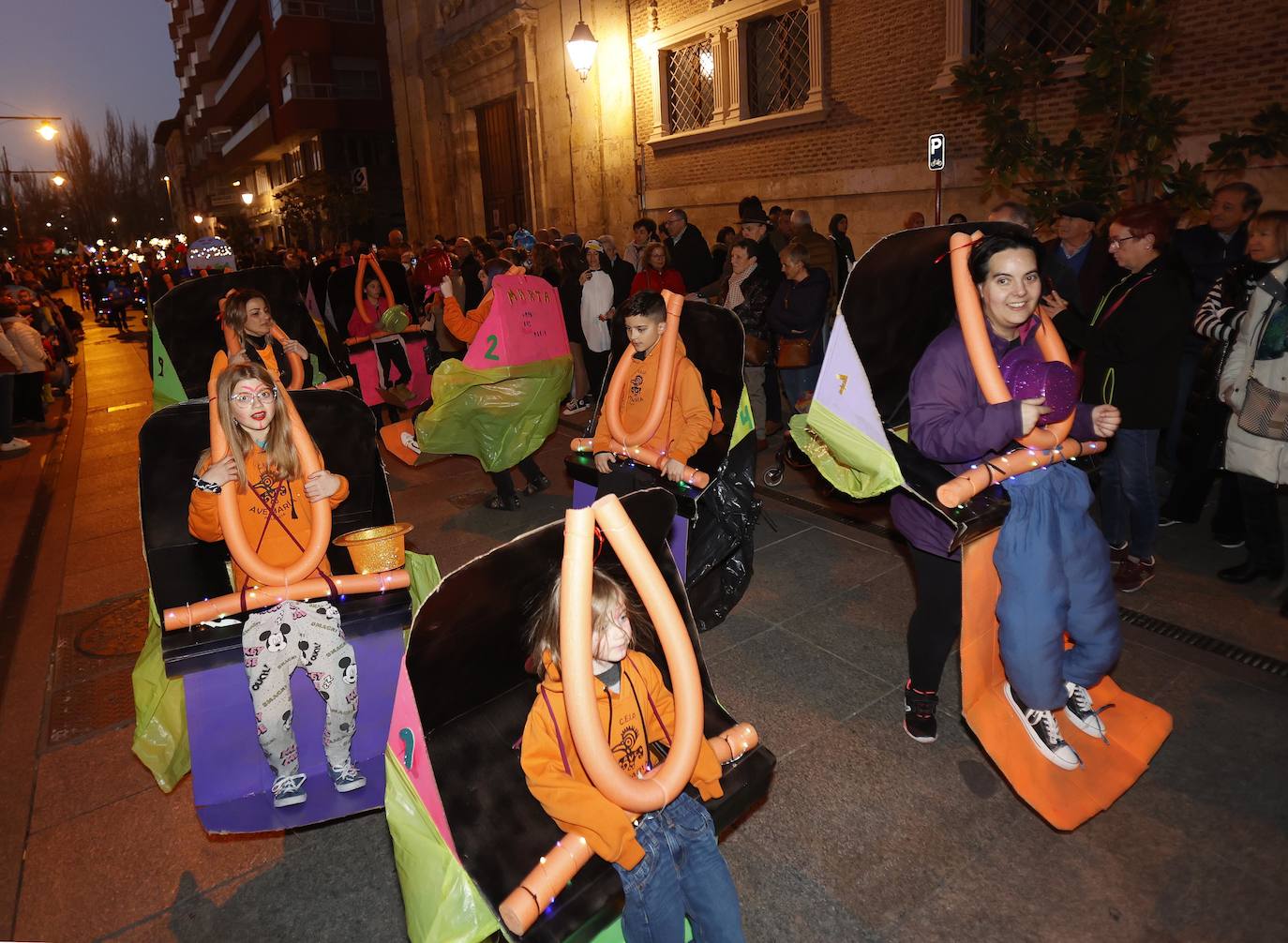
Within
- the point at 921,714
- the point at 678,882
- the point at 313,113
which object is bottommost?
the point at 921,714

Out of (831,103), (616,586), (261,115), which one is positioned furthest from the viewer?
(261,115)

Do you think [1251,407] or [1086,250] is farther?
[1086,250]

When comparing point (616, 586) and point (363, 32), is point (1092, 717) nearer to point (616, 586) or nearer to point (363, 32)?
point (616, 586)

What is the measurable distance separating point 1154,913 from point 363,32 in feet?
134

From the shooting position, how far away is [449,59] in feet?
66.2

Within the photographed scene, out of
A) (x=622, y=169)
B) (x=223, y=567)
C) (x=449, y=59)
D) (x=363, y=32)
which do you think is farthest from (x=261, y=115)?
(x=223, y=567)

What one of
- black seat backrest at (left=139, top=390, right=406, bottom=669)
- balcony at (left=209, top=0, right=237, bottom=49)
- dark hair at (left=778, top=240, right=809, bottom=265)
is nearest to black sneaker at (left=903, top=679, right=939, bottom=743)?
black seat backrest at (left=139, top=390, right=406, bottom=669)

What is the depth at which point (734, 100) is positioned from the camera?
13.4 metres

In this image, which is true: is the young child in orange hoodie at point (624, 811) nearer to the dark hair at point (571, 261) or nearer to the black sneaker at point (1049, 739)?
the black sneaker at point (1049, 739)

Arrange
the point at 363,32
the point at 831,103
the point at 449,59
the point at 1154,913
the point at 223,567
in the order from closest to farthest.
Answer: the point at 1154,913 < the point at 223,567 < the point at 831,103 < the point at 449,59 < the point at 363,32

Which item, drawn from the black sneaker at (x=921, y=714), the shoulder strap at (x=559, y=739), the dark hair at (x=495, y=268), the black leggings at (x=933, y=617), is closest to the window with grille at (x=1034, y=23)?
the dark hair at (x=495, y=268)

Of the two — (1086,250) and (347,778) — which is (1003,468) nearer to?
(347,778)

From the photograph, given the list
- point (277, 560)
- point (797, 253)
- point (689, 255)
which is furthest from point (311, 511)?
point (689, 255)

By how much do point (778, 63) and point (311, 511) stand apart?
12.1 m
